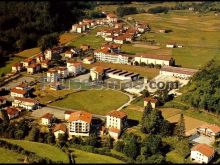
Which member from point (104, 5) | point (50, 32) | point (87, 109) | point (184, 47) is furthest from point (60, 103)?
point (104, 5)

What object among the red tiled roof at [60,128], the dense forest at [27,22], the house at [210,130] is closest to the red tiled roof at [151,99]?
the house at [210,130]

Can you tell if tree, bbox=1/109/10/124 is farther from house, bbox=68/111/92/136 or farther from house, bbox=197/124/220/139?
house, bbox=197/124/220/139

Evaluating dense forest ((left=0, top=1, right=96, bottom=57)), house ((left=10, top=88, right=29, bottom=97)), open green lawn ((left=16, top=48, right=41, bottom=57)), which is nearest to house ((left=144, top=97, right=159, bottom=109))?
house ((left=10, top=88, right=29, bottom=97))

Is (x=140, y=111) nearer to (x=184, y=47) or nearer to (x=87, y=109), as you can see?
(x=87, y=109)

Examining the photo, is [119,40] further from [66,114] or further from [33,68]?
[66,114]

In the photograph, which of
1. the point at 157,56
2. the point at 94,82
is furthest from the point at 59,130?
the point at 157,56

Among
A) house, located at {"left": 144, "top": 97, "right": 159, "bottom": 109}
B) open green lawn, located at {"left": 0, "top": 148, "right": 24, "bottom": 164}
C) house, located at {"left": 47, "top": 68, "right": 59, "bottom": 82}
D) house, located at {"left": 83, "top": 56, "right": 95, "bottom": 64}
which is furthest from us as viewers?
house, located at {"left": 83, "top": 56, "right": 95, "bottom": 64}

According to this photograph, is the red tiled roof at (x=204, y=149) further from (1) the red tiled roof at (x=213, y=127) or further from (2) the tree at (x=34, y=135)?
(2) the tree at (x=34, y=135)
